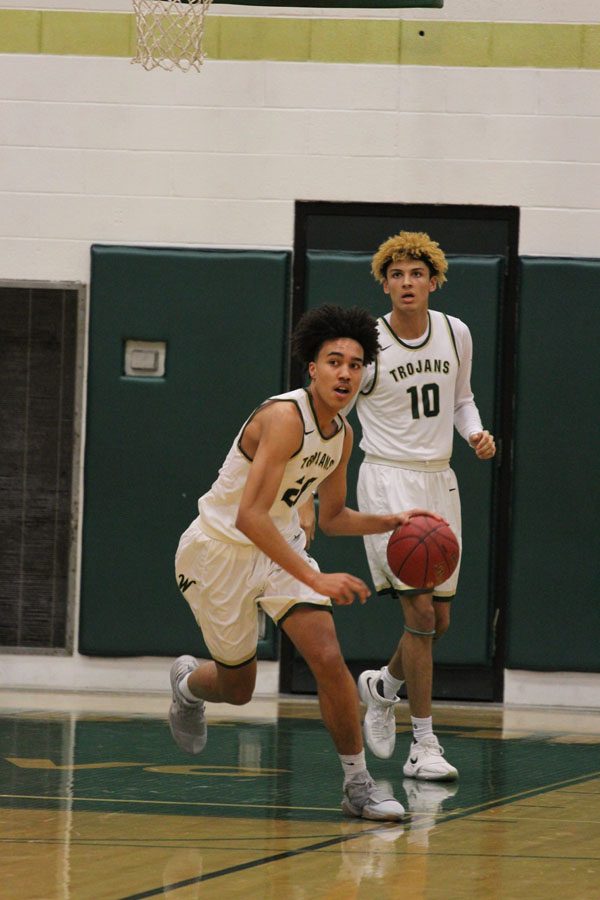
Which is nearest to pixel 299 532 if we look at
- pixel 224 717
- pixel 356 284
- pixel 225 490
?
pixel 225 490

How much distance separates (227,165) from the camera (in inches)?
328

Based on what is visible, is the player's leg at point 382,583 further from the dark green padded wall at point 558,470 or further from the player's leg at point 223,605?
the dark green padded wall at point 558,470

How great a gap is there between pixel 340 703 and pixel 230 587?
57 centimetres

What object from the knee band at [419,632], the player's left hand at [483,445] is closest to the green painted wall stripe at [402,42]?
the player's left hand at [483,445]

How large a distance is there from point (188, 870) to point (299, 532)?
1.42m

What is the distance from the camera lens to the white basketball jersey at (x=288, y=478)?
4.84 meters

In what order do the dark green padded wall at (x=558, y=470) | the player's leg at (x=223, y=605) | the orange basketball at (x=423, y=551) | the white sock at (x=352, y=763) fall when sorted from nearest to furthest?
the white sock at (x=352, y=763)
the player's leg at (x=223, y=605)
the orange basketball at (x=423, y=551)
the dark green padded wall at (x=558, y=470)

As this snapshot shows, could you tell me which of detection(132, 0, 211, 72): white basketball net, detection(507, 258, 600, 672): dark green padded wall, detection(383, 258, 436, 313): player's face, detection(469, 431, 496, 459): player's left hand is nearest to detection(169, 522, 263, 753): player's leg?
detection(469, 431, 496, 459): player's left hand

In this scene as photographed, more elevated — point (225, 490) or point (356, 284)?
point (356, 284)

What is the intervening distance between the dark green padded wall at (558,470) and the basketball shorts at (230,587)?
3.32 metres

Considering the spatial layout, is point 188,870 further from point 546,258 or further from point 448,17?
point 448,17

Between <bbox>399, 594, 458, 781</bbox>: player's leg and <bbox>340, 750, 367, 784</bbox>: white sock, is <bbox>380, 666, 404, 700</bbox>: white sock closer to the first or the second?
<bbox>399, 594, 458, 781</bbox>: player's leg

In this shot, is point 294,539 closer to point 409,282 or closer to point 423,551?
point 423,551

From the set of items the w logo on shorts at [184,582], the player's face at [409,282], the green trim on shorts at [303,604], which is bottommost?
the green trim on shorts at [303,604]
